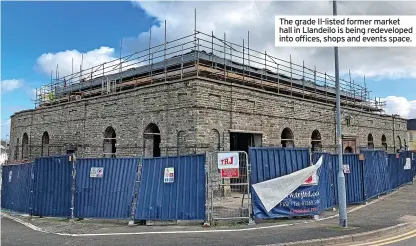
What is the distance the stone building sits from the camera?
16.4 m

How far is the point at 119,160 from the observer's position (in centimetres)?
1134

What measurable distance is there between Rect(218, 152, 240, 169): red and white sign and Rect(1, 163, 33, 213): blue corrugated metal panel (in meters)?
7.01

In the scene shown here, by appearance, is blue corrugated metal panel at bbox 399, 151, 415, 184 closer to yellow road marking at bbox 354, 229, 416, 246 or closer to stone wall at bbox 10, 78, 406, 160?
stone wall at bbox 10, 78, 406, 160

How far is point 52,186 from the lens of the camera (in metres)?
12.4

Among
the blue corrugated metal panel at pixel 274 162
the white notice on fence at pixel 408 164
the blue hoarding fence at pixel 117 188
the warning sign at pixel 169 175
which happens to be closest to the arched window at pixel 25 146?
the blue hoarding fence at pixel 117 188

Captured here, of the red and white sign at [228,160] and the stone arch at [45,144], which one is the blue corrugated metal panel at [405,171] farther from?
the stone arch at [45,144]

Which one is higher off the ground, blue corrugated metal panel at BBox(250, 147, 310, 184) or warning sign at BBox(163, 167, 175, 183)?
blue corrugated metal panel at BBox(250, 147, 310, 184)

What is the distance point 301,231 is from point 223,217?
2.34 meters

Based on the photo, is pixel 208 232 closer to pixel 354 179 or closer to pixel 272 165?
pixel 272 165

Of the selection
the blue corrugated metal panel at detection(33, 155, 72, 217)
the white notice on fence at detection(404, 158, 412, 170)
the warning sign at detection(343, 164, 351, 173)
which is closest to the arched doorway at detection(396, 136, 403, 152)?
the white notice on fence at detection(404, 158, 412, 170)

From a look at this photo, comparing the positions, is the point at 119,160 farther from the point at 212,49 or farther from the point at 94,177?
the point at 212,49

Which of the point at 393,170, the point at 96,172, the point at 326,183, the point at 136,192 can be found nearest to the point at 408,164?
the point at 393,170

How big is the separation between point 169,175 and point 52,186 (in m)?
4.26

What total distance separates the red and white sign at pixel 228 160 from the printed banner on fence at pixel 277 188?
32.2 inches
